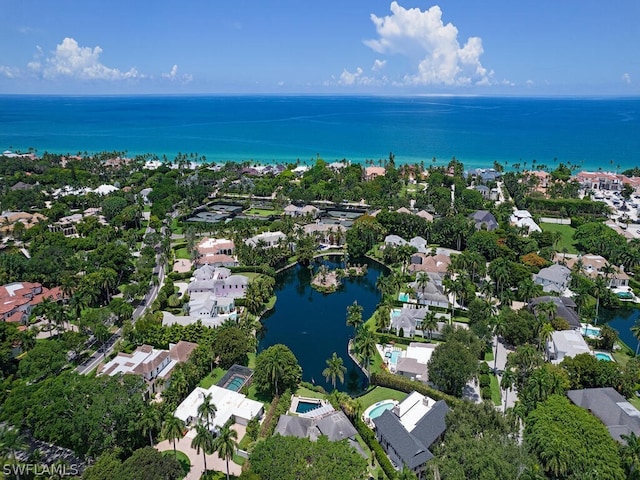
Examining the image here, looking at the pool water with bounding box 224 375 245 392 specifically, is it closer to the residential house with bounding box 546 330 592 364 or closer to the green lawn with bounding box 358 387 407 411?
the green lawn with bounding box 358 387 407 411

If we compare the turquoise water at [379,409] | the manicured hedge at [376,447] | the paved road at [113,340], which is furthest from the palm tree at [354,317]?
the paved road at [113,340]

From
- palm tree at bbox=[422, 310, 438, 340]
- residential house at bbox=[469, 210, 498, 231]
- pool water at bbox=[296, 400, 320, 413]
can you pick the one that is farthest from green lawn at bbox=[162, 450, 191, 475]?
residential house at bbox=[469, 210, 498, 231]

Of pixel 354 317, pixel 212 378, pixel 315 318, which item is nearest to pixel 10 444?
pixel 212 378

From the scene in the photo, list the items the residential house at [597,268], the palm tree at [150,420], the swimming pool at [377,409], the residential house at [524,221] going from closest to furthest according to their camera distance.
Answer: the palm tree at [150,420]
the swimming pool at [377,409]
the residential house at [597,268]
the residential house at [524,221]

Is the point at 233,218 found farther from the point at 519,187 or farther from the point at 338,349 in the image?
the point at 519,187

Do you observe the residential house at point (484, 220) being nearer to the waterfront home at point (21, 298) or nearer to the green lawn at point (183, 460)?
the green lawn at point (183, 460)

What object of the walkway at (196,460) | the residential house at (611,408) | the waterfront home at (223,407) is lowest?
the walkway at (196,460)
